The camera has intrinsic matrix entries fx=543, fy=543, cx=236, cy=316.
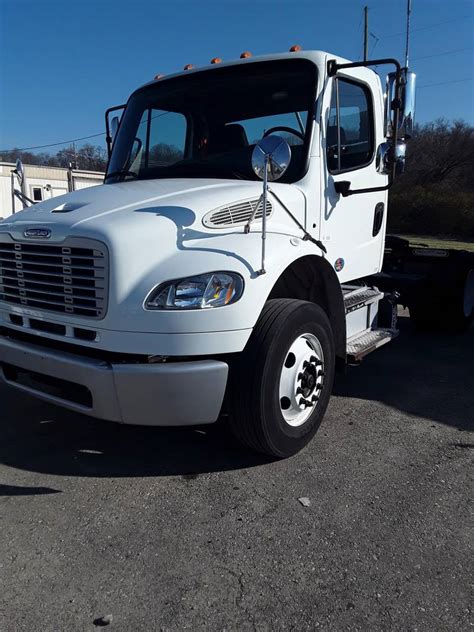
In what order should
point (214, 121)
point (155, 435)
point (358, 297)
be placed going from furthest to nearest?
1. point (358, 297)
2. point (214, 121)
3. point (155, 435)

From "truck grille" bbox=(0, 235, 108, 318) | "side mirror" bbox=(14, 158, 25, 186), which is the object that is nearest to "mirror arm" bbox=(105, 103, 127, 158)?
"side mirror" bbox=(14, 158, 25, 186)

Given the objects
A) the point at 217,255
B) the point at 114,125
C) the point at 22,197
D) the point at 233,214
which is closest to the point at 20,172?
the point at 22,197

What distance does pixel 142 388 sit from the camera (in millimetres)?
2908

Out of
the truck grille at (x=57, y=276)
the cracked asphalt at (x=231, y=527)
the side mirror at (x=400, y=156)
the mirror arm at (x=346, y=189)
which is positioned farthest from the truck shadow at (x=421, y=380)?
the truck grille at (x=57, y=276)

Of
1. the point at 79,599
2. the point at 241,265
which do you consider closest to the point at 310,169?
the point at 241,265

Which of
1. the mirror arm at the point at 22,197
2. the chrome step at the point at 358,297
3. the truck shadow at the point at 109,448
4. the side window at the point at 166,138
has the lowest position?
the truck shadow at the point at 109,448

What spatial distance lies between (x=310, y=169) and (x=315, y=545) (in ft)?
Answer: 8.33

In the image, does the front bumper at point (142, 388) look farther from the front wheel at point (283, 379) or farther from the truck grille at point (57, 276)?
the truck grille at point (57, 276)

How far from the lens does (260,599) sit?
236cm

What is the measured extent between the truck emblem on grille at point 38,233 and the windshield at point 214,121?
139 cm

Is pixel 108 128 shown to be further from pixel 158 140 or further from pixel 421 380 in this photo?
pixel 421 380

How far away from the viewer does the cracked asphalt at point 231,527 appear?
90.4 inches

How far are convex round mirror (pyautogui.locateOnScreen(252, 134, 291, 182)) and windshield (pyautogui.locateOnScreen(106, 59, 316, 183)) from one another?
836 mm

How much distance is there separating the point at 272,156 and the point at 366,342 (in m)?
2.15
